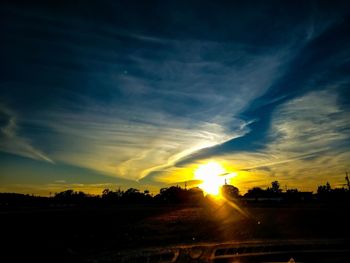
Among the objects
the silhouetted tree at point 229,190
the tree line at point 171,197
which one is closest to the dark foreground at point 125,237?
the tree line at point 171,197

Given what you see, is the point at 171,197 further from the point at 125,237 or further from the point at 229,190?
the point at 125,237

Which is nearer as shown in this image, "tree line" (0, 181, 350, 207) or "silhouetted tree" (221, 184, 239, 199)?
"tree line" (0, 181, 350, 207)

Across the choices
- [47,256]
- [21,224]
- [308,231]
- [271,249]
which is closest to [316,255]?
[271,249]

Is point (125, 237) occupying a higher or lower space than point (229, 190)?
lower

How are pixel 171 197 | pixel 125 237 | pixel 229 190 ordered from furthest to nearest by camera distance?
1. pixel 229 190
2. pixel 171 197
3. pixel 125 237

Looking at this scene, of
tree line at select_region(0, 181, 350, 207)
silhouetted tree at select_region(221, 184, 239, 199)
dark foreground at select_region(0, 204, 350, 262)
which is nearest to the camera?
dark foreground at select_region(0, 204, 350, 262)

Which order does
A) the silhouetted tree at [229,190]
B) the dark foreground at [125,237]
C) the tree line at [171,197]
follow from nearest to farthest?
the dark foreground at [125,237] < the tree line at [171,197] < the silhouetted tree at [229,190]

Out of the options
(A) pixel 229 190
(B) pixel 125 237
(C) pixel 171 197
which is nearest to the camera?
(B) pixel 125 237

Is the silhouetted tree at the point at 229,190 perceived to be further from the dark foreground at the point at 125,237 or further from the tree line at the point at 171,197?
the dark foreground at the point at 125,237

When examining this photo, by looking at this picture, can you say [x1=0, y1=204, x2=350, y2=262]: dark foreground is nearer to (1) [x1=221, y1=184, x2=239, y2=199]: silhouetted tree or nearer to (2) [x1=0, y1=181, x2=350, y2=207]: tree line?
(2) [x1=0, y1=181, x2=350, y2=207]: tree line

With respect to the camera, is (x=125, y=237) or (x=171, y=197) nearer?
(x=125, y=237)

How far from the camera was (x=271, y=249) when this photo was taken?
1633 cm

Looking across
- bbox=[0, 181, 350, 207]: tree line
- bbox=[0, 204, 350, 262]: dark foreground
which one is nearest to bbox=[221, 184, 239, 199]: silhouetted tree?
bbox=[0, 181, 350, 207]: tree line

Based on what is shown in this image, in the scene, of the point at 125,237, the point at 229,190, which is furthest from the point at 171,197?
the point at 125,237
